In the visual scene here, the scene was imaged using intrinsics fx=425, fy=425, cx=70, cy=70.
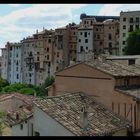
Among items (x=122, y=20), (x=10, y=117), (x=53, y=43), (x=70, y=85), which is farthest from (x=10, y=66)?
(x=70, y=85)

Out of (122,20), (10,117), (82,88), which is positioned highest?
(122,20)

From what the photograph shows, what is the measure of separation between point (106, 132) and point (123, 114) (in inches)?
50.6

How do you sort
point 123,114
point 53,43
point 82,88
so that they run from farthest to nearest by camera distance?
point 53,43 < point 82,88 < point 123,114

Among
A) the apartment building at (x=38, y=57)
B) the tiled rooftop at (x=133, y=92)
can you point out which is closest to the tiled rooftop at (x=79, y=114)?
the tiled rooftop at (x=133, y=92)

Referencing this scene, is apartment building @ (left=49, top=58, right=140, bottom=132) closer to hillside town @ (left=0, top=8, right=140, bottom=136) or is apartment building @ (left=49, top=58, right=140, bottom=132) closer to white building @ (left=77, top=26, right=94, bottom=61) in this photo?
hillside town @ (left=0, top=8, right=140, bottom=136)

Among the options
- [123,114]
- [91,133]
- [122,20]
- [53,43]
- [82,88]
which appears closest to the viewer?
[91,133]

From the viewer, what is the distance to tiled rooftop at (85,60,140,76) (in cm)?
1032

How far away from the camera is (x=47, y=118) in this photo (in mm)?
8727

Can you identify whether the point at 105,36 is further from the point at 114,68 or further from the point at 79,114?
the point at 79,114

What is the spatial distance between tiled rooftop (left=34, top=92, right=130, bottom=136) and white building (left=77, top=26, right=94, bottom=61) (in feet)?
78.7

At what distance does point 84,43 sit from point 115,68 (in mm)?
Answer: 24172

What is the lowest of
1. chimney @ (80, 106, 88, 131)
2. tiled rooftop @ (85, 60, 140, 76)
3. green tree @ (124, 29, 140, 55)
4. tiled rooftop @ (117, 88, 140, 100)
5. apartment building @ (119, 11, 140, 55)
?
chimney @ (80, 106, 88, 131)

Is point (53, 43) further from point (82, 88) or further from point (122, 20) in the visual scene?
point (82, 88)

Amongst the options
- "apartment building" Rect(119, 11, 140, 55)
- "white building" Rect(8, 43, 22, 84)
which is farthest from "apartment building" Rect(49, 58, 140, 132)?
"white building" Rect(8, 43, 22, 84)
